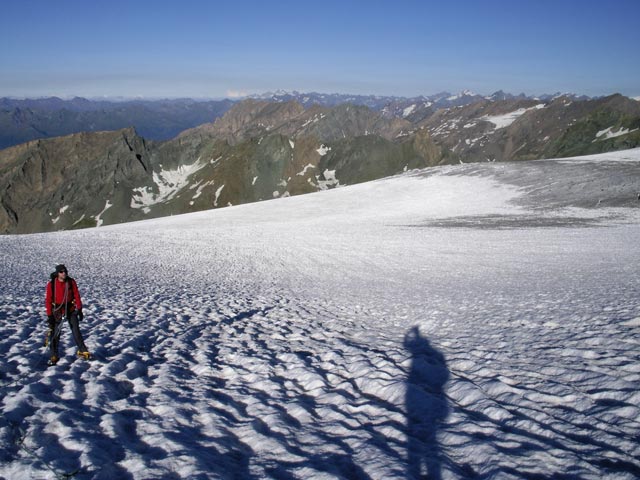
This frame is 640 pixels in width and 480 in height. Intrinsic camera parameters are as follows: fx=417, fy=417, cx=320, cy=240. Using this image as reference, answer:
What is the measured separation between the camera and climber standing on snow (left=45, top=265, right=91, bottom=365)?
375 inches

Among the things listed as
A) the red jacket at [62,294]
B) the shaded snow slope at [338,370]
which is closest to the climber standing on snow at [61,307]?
the red jacket at [62,294]

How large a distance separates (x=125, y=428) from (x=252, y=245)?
84.3ft

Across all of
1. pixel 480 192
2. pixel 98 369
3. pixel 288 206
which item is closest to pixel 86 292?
pixel 98 369

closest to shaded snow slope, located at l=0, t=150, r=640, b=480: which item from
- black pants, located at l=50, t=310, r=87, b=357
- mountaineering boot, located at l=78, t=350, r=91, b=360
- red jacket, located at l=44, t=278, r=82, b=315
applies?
mountaineering boot, located at l=78, t=350, r=91, b=360

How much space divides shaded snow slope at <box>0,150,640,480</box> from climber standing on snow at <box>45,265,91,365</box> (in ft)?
1.59

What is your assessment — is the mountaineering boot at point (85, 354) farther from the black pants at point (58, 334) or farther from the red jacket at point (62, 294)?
the red jacket at point (62, 294)

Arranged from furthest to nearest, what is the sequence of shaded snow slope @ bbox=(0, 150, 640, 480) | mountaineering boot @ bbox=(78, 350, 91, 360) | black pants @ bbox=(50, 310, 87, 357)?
mountaineering boot @ bbox=(78, 350, 91, 360)
black pants @ bbox=(50, 310, 87, 357)
shaded snow slope @ bbox=(0, 150, 640, 480)

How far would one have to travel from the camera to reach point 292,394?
7.93 m

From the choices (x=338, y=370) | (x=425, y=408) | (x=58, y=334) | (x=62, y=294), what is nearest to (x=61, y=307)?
(x=62, y=294)

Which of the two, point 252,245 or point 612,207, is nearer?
point 252,245

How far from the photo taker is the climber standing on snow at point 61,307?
9.52 m

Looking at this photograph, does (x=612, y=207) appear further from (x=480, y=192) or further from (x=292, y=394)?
(x=292, y=394)

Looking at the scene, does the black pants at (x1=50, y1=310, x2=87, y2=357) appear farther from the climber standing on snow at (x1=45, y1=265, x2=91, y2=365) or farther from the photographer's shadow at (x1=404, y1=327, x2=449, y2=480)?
the photographer's shadow at (x1=404, y1=327, x2=449, y2=480)

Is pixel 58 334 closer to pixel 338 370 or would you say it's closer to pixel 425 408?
pixel 338 370
